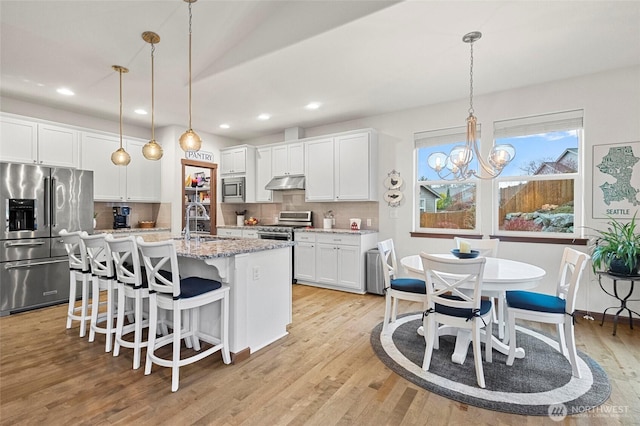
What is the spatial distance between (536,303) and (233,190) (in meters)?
5.31

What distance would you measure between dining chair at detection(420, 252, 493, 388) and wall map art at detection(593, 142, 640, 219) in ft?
7.38

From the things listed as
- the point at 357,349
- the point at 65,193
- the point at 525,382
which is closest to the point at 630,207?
the point at 525,382

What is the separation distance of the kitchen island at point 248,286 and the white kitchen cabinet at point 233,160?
3425 millimetres

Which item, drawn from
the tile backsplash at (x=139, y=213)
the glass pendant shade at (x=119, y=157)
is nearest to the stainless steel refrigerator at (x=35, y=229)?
the tile backsplash at (x=139, y=213)

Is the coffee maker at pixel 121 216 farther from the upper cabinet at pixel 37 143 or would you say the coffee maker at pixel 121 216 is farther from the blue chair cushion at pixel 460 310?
the blue chair cushion at pixel 460 310

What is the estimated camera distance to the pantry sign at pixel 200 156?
596 cm

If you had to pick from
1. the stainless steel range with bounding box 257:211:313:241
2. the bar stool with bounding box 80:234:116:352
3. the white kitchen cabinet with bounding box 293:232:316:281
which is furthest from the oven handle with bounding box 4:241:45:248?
the white kitchen cabinet with bounding box 293:232:316:281

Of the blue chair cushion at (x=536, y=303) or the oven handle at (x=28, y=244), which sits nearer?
the blue chair cushion at (x=536, y=303)

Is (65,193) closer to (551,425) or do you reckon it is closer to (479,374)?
(479,374)

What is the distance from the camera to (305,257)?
16.8 ft

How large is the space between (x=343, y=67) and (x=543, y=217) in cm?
305

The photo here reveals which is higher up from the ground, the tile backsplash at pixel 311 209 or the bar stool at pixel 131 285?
the tile backsplash at pixel 311 209

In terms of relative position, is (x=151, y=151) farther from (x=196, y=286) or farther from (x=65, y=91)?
(x=65, y=91)

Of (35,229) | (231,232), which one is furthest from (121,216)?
(231,232)
